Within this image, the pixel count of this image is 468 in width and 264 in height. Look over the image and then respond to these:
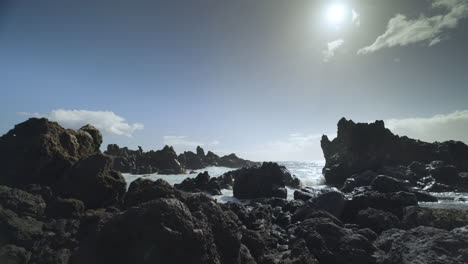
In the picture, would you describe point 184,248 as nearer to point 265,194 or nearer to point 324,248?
point 324,248

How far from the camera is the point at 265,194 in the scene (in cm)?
2727

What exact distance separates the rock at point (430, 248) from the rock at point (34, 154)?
17.1 m

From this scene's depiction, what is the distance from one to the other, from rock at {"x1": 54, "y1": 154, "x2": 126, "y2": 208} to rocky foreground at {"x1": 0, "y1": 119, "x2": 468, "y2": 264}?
0.05 metres

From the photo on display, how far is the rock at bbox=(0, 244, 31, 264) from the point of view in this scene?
6.78 metres

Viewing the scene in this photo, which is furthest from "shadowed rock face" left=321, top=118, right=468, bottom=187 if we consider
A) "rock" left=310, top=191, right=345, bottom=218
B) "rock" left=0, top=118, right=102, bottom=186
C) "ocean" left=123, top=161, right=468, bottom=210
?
"rock" left=0, top=118, right=102, bottom=186

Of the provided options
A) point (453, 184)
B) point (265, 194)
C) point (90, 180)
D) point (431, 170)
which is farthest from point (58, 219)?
point (431, 170)

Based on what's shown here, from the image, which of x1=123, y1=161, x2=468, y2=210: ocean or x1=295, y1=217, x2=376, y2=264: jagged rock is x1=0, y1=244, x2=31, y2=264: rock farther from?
x1=123, y1=161, x2=468, y2=210: ocean

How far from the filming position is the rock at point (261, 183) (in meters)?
27.4

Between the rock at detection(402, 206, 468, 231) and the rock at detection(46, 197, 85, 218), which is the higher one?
the rock at detection(46, 197, 85, 218)

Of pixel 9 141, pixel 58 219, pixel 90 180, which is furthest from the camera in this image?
pixel 9 141

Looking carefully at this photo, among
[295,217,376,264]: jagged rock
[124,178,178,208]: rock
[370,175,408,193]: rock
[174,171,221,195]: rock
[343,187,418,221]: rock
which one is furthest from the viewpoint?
[174,171,221,195]: rock

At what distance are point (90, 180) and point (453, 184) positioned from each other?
4736cm

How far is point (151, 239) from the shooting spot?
4.62 meters

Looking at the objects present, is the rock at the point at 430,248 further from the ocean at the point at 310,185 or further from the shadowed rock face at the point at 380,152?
the shadowed rock face at the point at 380,152
